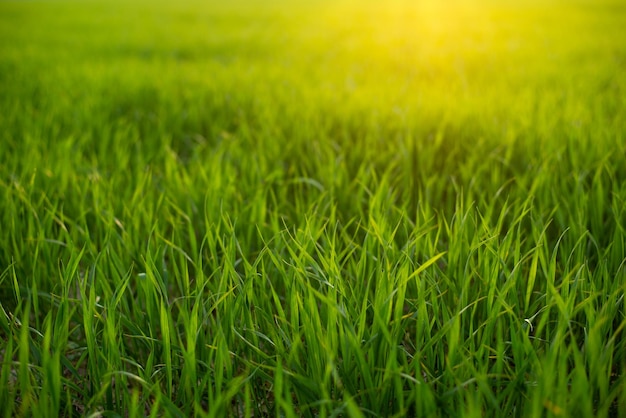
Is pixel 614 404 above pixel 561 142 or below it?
below

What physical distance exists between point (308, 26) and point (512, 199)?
7850 millimetres

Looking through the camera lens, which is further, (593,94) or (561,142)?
(593,94)

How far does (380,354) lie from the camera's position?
104 cm

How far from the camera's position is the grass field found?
1017 mm

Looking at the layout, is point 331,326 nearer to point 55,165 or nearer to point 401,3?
point 55,165

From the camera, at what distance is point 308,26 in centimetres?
917

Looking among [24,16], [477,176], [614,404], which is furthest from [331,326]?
[24,16]

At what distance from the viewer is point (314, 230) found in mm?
1524

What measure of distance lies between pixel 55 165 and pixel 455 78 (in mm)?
3136

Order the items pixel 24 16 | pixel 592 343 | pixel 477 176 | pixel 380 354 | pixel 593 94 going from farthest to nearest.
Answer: pixel 24 16, pixel 593 94, pixel 477 176, pixel 380 354, pixel 592 343

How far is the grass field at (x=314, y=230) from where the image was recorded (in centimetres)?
102

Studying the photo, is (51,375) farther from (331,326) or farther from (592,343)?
(592,343)

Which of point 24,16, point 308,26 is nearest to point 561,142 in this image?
point 308,26

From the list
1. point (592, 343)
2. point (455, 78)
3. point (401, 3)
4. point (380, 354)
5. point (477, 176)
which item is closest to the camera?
point (592, 343)
